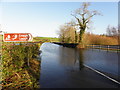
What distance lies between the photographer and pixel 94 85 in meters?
4.91

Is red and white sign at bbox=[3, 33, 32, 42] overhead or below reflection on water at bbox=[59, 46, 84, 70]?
overhead

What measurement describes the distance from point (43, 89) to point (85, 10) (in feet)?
97.0

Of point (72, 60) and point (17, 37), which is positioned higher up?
point (17, 37)

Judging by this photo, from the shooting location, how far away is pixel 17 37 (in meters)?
5.18

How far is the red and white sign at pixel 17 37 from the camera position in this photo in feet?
16.6

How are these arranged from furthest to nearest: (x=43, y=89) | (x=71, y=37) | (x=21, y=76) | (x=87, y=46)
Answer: (x=71, y=37)
(x=87, y=46)
(x=21, y=76)
(x=43, y=89)

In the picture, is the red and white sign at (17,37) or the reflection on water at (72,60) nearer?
the red and white sign at (17,37)

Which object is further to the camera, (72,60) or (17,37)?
(72,60)

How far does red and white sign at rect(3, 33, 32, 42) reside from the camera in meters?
5.05

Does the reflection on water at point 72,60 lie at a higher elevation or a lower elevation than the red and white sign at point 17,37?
lower

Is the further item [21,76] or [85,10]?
[85,10]

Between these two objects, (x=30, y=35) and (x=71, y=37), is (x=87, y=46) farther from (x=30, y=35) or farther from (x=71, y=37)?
(x=30, y=35)

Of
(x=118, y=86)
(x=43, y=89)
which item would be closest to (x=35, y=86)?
(x=43, y=89)

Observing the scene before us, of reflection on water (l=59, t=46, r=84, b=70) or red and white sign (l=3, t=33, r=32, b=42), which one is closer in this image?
red and white sign (l=3, t=33, r=32, b=42)
